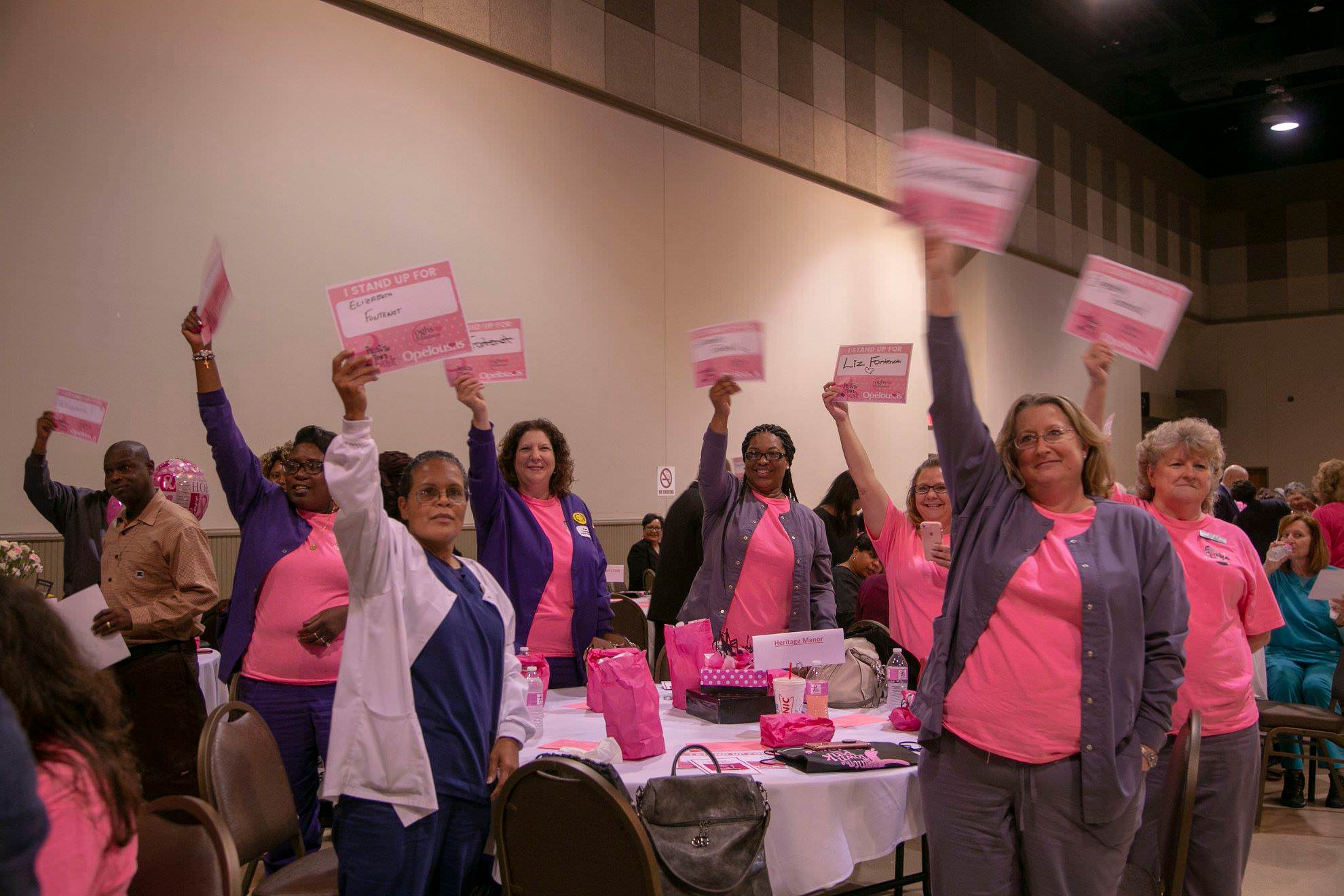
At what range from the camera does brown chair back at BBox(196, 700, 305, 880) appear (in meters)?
2.59

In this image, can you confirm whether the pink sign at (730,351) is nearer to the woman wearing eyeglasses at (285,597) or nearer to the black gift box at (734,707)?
the black gift box at (734,707)

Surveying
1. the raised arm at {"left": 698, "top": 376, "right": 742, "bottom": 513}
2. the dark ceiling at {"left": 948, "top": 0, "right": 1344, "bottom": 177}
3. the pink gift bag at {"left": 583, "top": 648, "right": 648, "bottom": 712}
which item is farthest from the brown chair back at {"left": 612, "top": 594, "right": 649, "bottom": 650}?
the dark ceiling at {"left": 948, "top": 0, "right": 1344, "bottom": 177}

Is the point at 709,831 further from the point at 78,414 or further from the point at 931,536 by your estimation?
the point at 78,414

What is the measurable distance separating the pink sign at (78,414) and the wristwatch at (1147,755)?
4340 millimetres

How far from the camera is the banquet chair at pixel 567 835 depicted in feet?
6.61

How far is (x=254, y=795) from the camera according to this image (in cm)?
272

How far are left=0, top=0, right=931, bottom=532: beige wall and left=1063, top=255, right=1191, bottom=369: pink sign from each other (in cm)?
491

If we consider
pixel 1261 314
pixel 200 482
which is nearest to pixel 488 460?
pixel 200 482

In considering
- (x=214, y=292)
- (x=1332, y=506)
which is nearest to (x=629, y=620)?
(x=214, y=292)

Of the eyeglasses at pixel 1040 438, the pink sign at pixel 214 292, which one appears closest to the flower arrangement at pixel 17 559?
the pink sign at pixel 214 292

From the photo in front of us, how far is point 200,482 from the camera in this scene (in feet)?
18.8

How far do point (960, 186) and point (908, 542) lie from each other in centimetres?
147

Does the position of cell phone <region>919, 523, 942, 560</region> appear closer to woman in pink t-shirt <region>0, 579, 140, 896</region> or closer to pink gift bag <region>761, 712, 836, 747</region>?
pink gift bag <region>761, 712, 836, 747</region>

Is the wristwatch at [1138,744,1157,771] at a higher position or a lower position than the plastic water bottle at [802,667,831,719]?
higher
